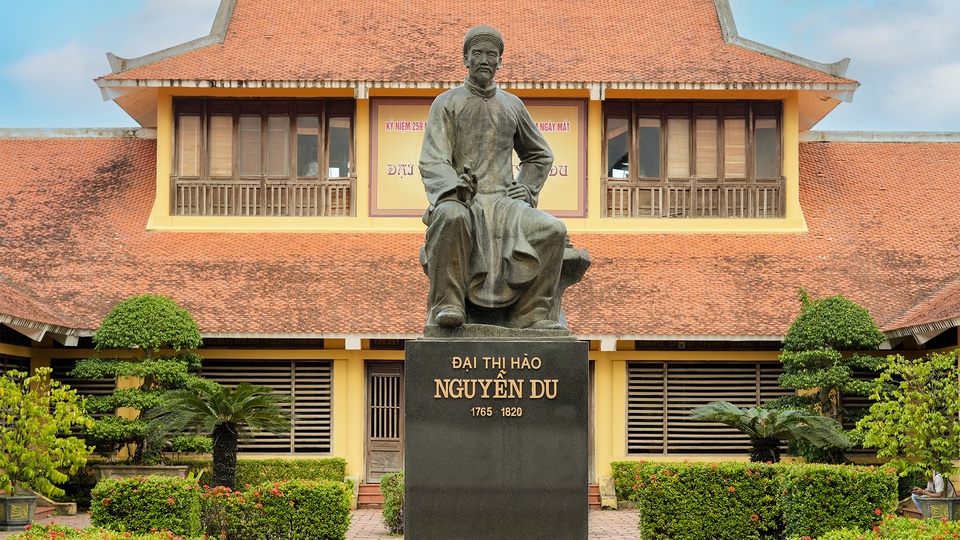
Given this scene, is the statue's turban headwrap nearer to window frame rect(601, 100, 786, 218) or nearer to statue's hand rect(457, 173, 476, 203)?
statue's hand rect(457, 173, 476, 203)

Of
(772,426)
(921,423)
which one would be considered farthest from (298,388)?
(921,423)

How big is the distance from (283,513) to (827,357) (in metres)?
8.45

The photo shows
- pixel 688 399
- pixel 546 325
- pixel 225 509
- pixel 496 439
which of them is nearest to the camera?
pixel 496 439

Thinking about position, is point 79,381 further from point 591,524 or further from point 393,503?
point 591,524

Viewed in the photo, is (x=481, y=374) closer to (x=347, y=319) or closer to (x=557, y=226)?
(x=557, y=226)

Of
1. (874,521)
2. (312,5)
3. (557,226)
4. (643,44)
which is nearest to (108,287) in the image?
(312,5)

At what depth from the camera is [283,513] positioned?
1384 cm

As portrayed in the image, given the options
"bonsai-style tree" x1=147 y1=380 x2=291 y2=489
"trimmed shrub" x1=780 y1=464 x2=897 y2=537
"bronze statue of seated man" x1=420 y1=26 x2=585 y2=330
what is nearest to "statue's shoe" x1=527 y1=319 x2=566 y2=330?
"bronze statue of seated man" x1=420 y1=26 x2=585 y2=330

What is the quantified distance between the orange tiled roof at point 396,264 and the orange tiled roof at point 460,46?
2.51 metres

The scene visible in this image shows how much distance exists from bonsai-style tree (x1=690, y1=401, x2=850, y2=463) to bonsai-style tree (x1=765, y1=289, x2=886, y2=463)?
1.12 m

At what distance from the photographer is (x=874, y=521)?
46.8 ft

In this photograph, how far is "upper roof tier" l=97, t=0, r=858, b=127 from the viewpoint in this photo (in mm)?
21828

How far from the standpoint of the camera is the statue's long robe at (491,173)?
900cm

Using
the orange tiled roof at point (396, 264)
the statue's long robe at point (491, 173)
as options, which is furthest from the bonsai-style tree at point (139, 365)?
the statue's long robe at point (491, 173)
